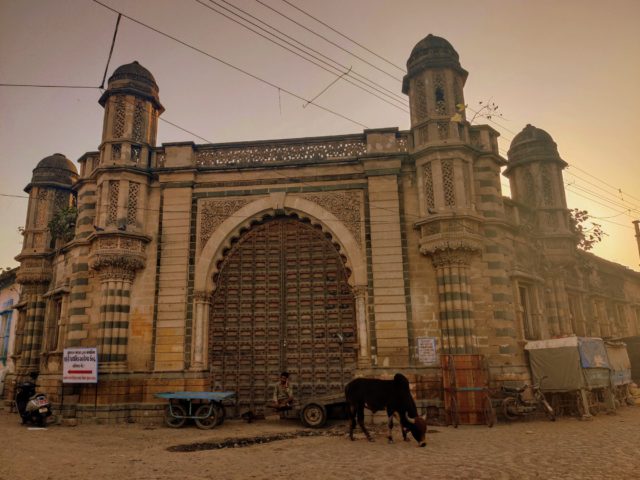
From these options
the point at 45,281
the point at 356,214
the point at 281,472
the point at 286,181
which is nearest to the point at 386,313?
the point at 356,214

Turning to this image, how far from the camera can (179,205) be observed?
15.1 metres

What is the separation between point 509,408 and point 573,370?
2068 mm

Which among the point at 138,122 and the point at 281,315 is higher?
the point at 138,122

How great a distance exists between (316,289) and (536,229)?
8.58m

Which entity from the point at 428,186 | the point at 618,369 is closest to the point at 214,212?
the point at 428,186

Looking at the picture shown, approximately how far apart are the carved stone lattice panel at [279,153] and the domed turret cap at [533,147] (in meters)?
7.15

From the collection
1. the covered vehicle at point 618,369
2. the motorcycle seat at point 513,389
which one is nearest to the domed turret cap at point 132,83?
the motorcycle seat at point 513,389

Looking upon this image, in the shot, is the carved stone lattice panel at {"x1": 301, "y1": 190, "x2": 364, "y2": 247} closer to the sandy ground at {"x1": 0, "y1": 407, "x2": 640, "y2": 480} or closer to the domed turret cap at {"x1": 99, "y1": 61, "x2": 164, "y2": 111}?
the sandy ground at {"x1": 0, "y1": 407, "x2": 640, "y2": 480}

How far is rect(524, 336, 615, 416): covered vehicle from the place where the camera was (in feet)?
42.3

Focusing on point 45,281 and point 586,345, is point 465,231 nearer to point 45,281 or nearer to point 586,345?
point 586,345

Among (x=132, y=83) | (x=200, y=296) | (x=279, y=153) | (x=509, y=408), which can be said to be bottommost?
(x=509, y=408)

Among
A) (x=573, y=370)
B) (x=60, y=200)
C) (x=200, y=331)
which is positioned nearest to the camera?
(x=573, y=370)

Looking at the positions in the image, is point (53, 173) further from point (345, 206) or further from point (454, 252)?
point (454, 252)

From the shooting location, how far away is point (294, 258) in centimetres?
1475
